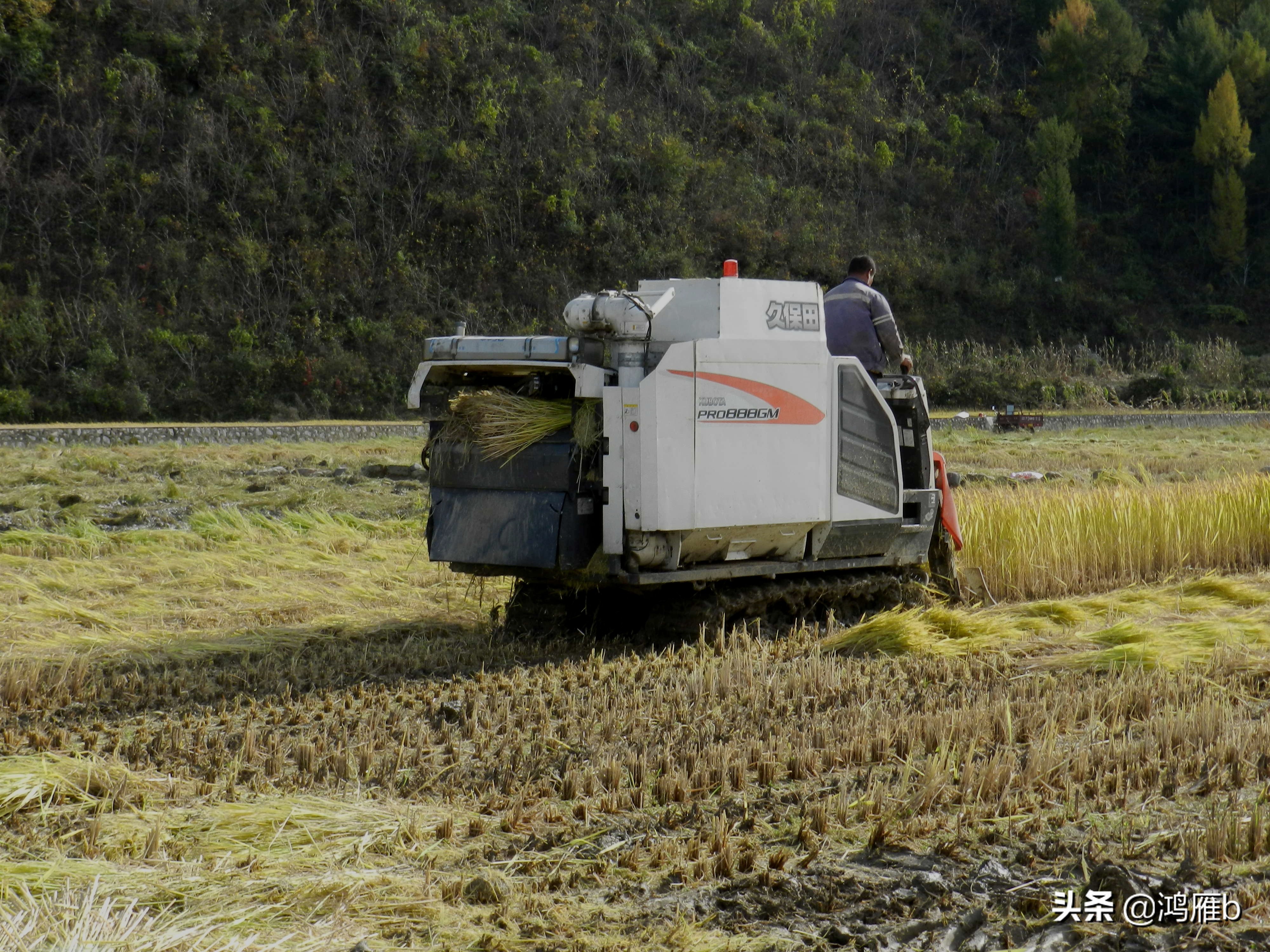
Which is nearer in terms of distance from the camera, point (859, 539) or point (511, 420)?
point (511, 420)

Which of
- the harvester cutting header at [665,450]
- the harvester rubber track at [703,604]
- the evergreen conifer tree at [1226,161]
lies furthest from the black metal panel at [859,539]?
the evergreen conifer tree at [1226,161]

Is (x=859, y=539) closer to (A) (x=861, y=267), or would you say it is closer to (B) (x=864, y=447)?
(B) (x=864, y=447)

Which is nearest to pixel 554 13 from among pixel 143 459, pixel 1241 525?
pixel 143 459

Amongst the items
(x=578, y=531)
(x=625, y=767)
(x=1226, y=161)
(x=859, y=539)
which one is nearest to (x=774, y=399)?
(x=859, y=539)

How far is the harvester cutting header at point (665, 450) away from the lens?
6664 mm

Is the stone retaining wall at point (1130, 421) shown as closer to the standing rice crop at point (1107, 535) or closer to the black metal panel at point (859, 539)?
the standing rice crop at point (1107, 535)

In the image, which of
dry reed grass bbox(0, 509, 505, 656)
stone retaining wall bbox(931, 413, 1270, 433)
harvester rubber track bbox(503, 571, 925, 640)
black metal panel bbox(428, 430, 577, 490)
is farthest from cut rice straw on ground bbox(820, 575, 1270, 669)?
stone retaining wall bbox(931, 413, 1270, 433)

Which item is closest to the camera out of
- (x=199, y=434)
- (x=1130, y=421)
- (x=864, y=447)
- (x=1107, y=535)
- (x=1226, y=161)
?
(x=864, y=447)

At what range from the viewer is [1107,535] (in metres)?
9.34

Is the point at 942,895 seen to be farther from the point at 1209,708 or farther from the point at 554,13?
the point at 554,13

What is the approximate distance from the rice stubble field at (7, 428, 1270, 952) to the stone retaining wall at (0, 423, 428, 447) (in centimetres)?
1385

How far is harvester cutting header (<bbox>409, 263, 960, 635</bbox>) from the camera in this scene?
21.9 ft

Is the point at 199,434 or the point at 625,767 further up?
the point at 625,767

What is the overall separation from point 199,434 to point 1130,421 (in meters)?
19.8
